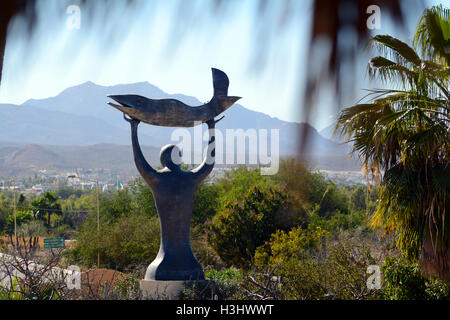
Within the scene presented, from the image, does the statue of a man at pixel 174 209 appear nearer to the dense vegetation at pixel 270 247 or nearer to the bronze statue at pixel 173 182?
the bronze statue at pixel 173 182

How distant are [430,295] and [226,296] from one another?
461 centimetres

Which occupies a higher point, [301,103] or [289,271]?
[301,103]

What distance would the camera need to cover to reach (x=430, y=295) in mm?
9820

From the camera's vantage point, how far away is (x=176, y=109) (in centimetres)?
1342

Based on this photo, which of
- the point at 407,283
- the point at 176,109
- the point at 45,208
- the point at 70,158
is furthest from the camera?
the point at 70,158

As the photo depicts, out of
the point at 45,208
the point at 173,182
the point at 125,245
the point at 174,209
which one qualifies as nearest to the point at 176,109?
the point at 173,182

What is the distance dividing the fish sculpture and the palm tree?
16.3 ft

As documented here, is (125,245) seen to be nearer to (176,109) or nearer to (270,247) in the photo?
(270,247)

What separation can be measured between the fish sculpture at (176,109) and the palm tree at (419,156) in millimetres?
4966

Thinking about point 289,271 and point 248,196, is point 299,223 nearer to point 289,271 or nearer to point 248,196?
point 248,196

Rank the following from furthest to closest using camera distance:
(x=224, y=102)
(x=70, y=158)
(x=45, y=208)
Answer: (x=70, y=158) < (x=45, y=208) < (x=224, y=102)

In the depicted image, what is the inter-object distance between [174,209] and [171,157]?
4.70ft
